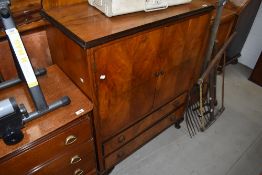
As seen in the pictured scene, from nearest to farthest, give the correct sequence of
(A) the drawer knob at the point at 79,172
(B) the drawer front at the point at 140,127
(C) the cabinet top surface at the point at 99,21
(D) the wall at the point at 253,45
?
(C) the cabinet top surface at the point at 99,21 < (A) the drawer knob at the point at 79,172 < (B) the drawer front at the point at 140,127 < (D) the wall at the point at 253,45

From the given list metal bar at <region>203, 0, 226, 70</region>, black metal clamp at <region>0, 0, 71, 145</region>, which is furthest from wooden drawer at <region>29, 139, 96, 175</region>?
metal bar at <region>203, 0, 226, 70</region>

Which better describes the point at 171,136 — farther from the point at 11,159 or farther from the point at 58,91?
the point at 11,159

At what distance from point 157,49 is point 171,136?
1071 millimetres

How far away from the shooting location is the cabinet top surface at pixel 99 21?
37.9 inches

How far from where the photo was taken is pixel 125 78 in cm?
119

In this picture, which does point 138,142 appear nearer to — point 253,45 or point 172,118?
point 172,118

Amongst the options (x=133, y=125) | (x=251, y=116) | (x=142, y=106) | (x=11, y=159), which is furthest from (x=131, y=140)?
(x=251, y=116)

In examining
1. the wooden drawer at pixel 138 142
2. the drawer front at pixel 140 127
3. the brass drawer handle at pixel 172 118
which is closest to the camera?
the drawer front at pixel 140 127

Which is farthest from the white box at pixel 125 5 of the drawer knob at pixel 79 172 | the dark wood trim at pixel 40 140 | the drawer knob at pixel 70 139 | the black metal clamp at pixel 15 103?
the drawer knob at pixel 79 172

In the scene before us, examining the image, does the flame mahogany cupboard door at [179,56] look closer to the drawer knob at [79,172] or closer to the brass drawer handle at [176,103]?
the brass drawer handle at [176,103]

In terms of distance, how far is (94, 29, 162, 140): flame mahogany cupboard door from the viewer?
105 centimetres

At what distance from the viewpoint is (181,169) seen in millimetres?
1766

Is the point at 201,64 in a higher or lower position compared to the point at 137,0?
lower

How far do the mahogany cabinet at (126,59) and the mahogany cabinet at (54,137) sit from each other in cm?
7
